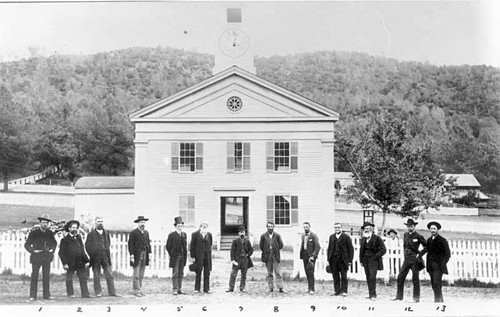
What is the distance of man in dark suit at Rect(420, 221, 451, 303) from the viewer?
919 centimetres

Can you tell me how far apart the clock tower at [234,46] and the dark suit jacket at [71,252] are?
5191 millimetres

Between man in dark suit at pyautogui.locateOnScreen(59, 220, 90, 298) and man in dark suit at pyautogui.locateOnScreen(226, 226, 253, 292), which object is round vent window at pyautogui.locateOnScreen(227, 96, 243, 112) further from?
man in dark suit at pyautogui.locateOnScreen(59, 220, 90, 298)

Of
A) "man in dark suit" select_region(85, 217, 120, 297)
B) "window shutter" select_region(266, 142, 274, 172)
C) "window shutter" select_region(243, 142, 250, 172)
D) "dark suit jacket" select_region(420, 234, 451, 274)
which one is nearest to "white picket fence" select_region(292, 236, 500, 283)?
"dark suit jacket" select_region(420, 234, 451, 274)

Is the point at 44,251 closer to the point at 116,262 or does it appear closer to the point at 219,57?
the point at 116,262

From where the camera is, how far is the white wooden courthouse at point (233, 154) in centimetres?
1172

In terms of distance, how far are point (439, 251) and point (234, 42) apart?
20.2 feet

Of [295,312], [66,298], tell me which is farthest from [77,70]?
[295,312]

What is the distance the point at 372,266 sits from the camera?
30.7 feet

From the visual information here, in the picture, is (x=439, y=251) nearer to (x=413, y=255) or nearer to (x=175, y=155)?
(x=413, y=255)

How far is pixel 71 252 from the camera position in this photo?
31.4 feet

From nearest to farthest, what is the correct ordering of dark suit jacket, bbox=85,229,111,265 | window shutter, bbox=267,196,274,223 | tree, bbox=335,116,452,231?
dark suit jacket, bbox=85,229,111,265 → tree, bbox=335,116,452,231 → window shutter, bbox=267,196,274,223

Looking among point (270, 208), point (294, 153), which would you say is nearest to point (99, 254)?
point (270, 208)

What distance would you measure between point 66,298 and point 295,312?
4.38 metres

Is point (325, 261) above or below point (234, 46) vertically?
below
